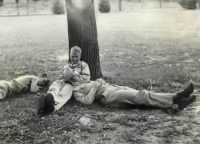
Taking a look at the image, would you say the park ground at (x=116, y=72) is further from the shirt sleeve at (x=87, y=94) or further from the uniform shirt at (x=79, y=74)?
the uniform shirt at (x=79, y=74)

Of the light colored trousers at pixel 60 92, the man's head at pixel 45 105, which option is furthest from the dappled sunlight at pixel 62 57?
the man's head at pixel 45 105

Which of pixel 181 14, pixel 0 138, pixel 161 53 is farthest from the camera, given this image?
pixel 181 14

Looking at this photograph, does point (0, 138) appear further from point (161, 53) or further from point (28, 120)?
point (161, 53)

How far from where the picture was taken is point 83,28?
824 centimetres

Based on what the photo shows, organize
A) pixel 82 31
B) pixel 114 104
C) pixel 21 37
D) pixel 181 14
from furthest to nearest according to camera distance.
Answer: pixel 181 14, pixel 21 37, pixel 82 31, pixel 114 104

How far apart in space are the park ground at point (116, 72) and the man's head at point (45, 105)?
106mm

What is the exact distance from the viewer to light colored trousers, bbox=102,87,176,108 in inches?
248

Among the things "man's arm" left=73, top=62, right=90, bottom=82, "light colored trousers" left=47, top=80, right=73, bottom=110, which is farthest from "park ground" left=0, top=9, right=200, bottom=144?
"man's arm" left=73, top=62, right=90, bottom=82

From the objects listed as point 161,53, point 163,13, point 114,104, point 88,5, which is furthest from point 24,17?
point 114,104

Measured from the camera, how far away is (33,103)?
23.4 ft

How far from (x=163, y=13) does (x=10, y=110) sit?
20336mm

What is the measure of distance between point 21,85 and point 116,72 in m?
2.71

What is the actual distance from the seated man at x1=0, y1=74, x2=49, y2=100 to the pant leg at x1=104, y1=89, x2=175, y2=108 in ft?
5.60

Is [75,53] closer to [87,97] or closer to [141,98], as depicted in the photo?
[87,97]
